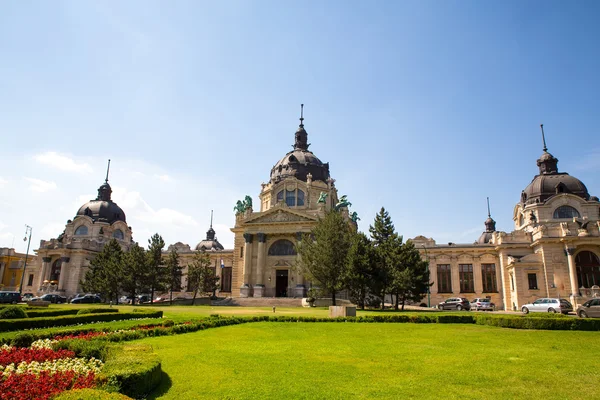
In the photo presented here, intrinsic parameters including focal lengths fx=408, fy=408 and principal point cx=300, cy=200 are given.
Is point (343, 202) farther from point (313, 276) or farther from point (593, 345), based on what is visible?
point (593, 345)

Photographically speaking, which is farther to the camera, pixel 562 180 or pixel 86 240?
pixel 86 240

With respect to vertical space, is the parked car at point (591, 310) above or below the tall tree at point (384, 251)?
below

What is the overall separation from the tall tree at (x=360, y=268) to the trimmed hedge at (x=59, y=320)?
794 inches

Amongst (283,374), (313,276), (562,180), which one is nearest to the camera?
(283,374)

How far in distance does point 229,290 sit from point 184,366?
64083 millimetres

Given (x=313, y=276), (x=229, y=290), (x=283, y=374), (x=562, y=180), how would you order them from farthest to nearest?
(x=229, y=290) → (x=562, y=180) → (x=313, y=276) → (x=283, y=374)

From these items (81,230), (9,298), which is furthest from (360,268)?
(81,230)

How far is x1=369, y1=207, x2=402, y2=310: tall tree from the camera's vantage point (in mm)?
43188

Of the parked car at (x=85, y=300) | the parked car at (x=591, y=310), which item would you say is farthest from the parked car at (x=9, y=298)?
the parked car at (x=591, y=310)

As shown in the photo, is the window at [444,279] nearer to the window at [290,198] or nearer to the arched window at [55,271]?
the window at [290,198]

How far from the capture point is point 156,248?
5806 cm

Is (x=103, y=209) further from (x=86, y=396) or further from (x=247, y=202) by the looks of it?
A: (x=86, y=396)

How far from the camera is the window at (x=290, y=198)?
66.0 metres

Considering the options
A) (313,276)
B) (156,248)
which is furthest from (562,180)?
(156,248)
